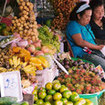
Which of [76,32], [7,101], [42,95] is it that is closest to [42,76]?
[42,95]

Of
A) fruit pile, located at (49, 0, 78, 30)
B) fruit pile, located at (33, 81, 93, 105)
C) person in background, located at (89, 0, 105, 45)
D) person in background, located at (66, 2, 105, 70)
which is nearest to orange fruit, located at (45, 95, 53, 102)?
fruit pile, located at (33, 81, 93, 105)

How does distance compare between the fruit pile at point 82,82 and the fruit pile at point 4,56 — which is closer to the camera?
the fruit pile at point 4,56

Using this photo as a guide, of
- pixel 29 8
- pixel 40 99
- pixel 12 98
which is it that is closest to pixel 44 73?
pixel 40 99

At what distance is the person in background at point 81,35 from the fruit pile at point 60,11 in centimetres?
171

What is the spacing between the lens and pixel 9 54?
2.16 metres

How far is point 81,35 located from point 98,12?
848 mm

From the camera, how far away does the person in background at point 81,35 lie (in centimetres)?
371

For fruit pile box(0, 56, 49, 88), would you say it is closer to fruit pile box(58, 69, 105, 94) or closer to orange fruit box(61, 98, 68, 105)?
orange fruit box(61, 98, 68, 105)

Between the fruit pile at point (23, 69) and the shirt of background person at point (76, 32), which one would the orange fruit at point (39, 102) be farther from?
the shirt of background person at point (76, 32)

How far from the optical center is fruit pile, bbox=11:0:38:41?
279 cm

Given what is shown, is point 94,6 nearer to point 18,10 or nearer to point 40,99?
point 18,10

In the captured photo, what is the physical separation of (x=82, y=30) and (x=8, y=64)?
225 cm

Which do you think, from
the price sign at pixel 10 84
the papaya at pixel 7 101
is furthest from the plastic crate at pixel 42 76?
the papaya at pixel 7 101

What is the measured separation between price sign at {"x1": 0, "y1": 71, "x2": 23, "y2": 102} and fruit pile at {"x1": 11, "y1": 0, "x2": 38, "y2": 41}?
1.30 m
